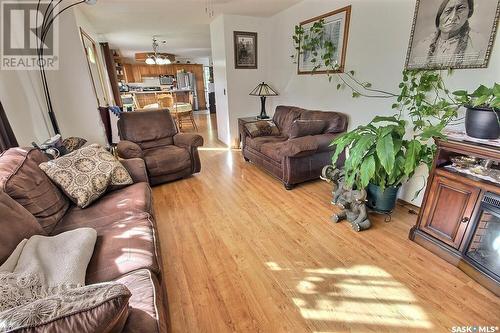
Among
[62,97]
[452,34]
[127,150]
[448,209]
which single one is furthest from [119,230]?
[452,34]

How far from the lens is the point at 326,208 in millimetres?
2285

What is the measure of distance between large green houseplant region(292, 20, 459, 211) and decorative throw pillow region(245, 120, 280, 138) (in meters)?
1.41

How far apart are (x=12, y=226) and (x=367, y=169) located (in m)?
2.12

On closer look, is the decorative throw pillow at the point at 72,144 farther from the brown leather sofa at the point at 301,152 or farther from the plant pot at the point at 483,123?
the plant pot at the point at 483,123

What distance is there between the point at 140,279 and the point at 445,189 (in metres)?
1.88

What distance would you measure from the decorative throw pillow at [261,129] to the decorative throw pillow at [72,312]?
2.90 metres

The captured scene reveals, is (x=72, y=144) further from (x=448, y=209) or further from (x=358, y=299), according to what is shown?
(x=448, y=209)

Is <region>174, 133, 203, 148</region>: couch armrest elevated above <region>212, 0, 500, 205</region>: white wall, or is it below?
below

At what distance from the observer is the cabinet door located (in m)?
1.43

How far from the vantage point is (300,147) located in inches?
96.0

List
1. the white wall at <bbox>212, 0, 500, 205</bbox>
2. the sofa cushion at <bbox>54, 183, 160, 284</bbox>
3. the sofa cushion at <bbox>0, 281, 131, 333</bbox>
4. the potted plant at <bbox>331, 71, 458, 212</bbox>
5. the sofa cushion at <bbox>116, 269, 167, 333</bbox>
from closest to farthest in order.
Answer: the sofa cushion at <bbox>0, 281, 131, 333</bbox> < the sofa cushion at <bbox>116, 269, 167, 333</bbox> < the sofa cushion at <bbox>54, 183, 160, 284</bbox> < the potted plant at <bbox>331, 71, 458, 212</bbox> < the white wall at <bbox>212, 0, 500, 205</bbox>

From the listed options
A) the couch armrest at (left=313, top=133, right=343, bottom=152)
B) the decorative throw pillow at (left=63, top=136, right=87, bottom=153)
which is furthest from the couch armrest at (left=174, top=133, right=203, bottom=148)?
the couch armrest at (left=313, top=133, right=343, bottom=152)

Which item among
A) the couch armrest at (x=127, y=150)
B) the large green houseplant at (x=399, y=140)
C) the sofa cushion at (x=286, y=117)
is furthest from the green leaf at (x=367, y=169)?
the couch armrest at (x=127, y=150)

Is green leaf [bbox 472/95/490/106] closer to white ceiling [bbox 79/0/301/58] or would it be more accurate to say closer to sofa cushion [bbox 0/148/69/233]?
sofa cushion [bbox 0/148/69/233]
